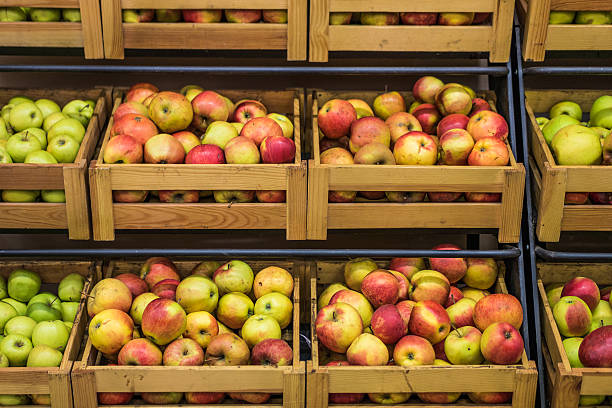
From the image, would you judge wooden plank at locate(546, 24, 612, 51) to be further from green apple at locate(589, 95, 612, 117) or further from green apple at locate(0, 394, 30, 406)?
green apple at locate(0, 394, 30, 406)

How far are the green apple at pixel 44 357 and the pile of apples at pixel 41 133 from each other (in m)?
0.53

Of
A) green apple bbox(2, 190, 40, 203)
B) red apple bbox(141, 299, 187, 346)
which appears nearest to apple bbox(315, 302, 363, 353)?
red apple bbox(141, 299, 187, 346)

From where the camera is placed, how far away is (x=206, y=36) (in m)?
2.72

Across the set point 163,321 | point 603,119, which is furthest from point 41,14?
point 603,119

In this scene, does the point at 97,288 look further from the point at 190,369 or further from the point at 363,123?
the point at 363,123

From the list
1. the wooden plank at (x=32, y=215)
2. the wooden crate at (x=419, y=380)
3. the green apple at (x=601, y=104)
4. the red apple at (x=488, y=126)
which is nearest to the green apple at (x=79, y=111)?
the wooden plank at (x=32, y=215)

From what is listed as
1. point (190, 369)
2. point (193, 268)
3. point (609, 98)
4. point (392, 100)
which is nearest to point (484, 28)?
point (392, 100)

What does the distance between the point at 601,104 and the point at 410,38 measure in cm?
88

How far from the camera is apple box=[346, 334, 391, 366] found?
2443mm

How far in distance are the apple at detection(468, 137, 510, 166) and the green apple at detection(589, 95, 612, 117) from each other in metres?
0.59

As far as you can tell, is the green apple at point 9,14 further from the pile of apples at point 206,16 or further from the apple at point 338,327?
the apple at point 338,327

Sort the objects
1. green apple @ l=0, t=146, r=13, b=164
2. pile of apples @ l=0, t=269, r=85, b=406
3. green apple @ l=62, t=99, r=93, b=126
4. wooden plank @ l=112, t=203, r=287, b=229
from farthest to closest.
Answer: green apple @ l=62, t=99, r=93, b=126, green apple @ l=0, t=146, r=13, b=164, wooden plank @ l=112, t=203, r=287, b=229, pile of apples @ l=0, t=269, r=85, b=406

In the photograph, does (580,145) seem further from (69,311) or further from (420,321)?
(69,311)

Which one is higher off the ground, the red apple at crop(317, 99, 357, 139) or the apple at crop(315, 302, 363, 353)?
the red apple at crop(317, 99, 357, 139)
